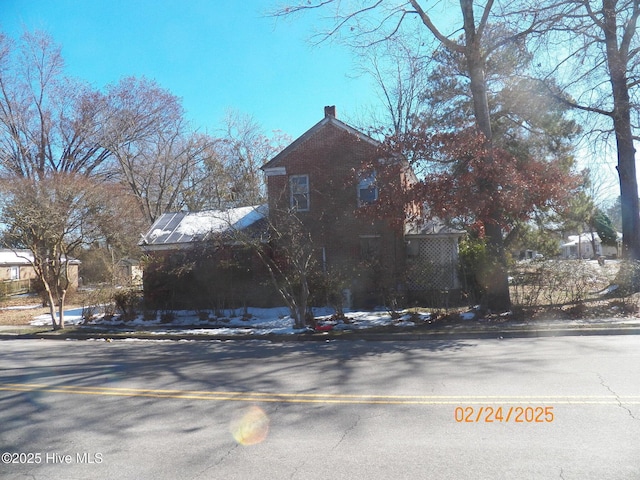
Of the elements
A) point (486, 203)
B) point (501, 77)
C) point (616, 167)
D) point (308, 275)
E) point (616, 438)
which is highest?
point (501, 77)

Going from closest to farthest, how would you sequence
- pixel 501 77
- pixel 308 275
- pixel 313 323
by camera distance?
pixel 313 323
pixel 308 275
pixel 501 77

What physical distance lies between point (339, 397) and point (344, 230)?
12.1 meters

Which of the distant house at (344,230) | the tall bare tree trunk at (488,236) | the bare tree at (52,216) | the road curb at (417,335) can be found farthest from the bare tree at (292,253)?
the bare tree at (52,216)

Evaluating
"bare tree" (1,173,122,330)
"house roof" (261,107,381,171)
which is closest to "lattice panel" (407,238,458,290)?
"house roof" (261,107,381,171)

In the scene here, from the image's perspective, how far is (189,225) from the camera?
73.9 ft

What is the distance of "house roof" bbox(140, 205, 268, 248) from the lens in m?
20.2

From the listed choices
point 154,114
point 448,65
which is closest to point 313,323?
point 448,65

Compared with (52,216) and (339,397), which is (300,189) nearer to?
(52,216)

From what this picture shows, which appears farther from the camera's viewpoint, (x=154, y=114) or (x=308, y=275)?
(x=154, y=114)

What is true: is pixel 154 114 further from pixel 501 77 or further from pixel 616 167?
pixel 616 167

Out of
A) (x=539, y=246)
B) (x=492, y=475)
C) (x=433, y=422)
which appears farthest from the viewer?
(x=539, y=246)

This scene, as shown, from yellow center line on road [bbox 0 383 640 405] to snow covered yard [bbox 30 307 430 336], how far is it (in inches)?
275

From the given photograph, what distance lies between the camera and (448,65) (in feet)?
67.2

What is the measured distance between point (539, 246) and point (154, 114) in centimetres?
2664
